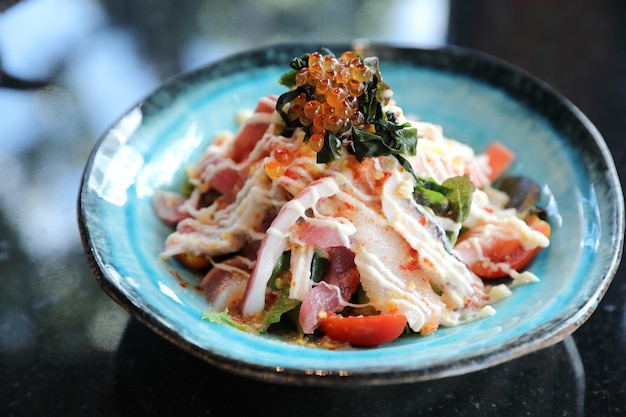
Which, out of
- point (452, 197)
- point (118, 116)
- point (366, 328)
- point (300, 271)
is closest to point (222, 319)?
point (300, 271)

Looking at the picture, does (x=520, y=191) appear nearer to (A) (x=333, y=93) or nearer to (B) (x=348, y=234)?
(B) (x=348, y=234)

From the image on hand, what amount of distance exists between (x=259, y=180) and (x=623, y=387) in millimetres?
1460

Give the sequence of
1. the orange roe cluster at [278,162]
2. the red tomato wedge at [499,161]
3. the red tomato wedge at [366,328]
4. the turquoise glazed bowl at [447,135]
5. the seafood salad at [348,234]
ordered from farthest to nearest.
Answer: the red tomato wedge at [499,161]
the orange roe cluster at [278,162]
the seafood salad at [348,234]
the red tomato wedge at [366,328]
the turquoise glazed bowl at [447,135]

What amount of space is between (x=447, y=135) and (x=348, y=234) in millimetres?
1205

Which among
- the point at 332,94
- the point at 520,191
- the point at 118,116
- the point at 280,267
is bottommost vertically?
the point at 118,116

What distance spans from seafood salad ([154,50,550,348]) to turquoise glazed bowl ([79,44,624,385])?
0.10m

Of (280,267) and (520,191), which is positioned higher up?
(520,191)

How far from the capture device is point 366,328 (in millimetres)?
2238

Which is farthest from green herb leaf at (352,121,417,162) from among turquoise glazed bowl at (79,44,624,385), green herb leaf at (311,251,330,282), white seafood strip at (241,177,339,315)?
turquoise glazed bowl at (79,44,624,385)

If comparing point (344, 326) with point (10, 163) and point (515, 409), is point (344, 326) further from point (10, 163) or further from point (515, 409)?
point (10, 163)

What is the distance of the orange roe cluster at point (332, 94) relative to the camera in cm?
232

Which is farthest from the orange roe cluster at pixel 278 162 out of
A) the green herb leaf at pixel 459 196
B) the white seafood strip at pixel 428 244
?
the green herb leaf at pixel 459 196

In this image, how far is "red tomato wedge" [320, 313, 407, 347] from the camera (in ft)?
7.34

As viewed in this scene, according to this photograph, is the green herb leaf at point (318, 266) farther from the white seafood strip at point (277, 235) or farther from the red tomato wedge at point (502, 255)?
the red tomato wedge at point (502, 255)
